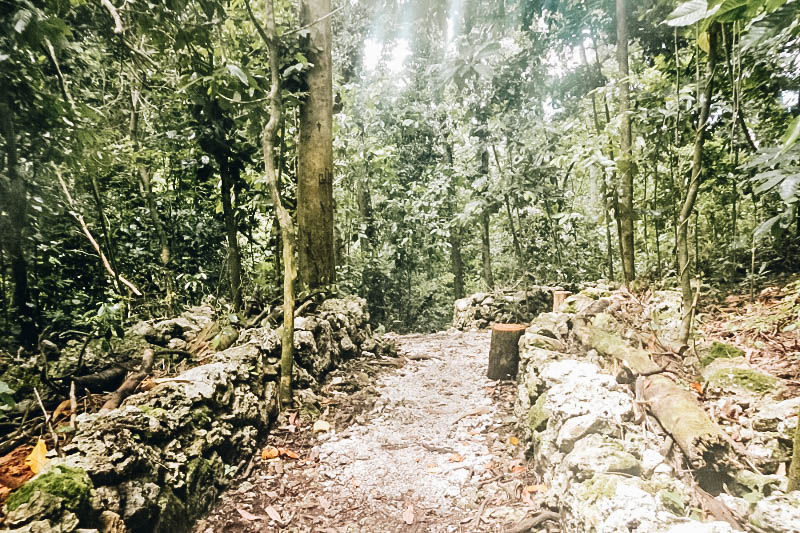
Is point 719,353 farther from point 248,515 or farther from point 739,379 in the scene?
point 248,515

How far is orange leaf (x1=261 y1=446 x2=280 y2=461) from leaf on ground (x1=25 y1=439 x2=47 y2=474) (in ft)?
5.17

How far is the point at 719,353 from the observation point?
2.86m

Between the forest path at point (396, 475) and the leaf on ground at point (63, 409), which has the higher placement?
the leaf on ground at point (63, 409)

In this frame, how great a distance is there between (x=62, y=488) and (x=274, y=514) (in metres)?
1.39

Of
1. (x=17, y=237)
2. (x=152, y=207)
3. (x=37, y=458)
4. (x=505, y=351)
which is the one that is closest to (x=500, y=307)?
(x=505, y=351)

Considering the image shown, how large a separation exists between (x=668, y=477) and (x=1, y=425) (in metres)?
3.55

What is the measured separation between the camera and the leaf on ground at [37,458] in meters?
1.94

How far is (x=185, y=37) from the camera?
3.01 m

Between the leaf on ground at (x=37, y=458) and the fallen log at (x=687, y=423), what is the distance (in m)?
3.14

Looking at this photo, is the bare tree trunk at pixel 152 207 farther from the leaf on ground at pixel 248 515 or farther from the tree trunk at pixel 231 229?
the leaf on ground at pixel 248 515

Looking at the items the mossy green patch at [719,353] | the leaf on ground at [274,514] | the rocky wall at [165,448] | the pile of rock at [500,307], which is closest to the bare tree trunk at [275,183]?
the rocky wall at [165,448]

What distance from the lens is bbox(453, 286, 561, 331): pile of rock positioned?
9.04 metres

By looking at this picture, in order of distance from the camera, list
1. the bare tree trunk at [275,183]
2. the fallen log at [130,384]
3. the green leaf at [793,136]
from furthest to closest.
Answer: the bare tree trunk at [275,183], the fallen log at [130,384], the green leaf at [793,136]

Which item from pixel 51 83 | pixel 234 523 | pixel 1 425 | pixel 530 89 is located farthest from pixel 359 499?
pixel 530 89
